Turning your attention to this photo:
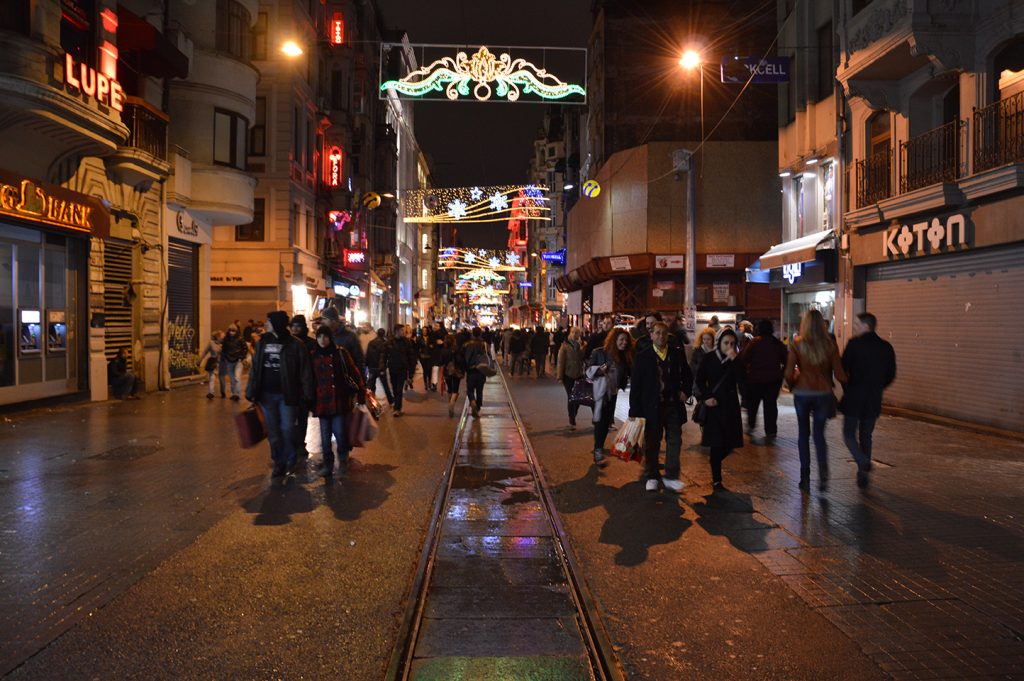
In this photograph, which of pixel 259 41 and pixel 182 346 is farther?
pixel 259 41

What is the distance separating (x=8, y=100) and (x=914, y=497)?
45.7 feet

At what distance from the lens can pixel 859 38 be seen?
16281 millimetres

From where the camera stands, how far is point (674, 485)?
8547 millimetres

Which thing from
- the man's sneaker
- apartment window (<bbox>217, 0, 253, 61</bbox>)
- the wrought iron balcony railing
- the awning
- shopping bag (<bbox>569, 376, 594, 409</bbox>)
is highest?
apartment window (<bbox>217, 0, 253, 61</bbox>)

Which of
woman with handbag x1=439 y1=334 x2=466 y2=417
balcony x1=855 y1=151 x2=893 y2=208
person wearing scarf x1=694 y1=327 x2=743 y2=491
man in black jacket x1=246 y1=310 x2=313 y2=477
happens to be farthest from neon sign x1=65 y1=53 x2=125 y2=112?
balcony x1=855 y1=151 x2=893 y2=208

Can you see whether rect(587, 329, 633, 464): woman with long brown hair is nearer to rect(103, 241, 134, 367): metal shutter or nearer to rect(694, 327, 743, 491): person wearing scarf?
rect(694, 327, 743, 491): person wearing scarf

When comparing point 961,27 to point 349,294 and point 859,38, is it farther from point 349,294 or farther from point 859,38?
point 349,294

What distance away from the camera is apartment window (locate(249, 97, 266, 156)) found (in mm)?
29781

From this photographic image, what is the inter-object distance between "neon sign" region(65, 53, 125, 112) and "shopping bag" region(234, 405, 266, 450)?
8997 mm

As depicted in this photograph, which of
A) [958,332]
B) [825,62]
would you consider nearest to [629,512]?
[958,332]

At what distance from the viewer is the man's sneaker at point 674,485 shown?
8.52m

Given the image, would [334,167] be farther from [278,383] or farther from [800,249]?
[278,383]

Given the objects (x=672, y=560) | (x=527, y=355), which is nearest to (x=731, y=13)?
(x=527, y=355)

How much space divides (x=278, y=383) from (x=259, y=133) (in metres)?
23.1
